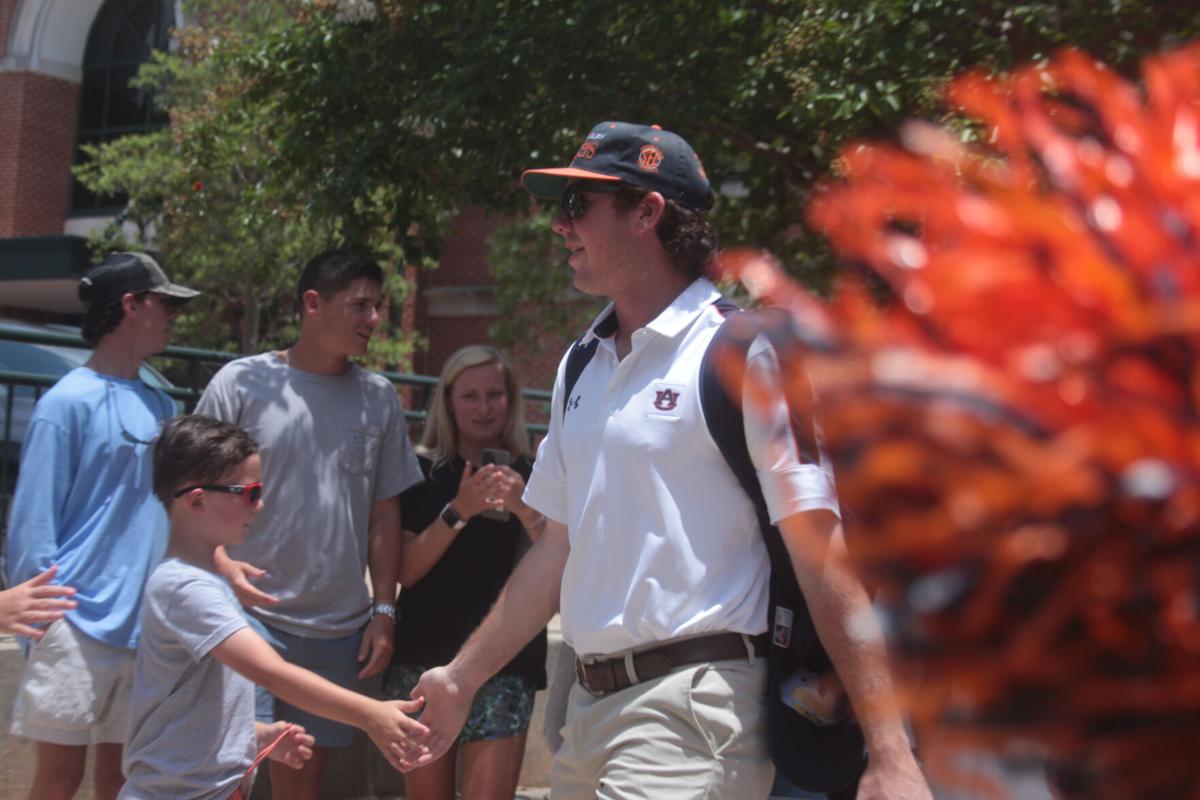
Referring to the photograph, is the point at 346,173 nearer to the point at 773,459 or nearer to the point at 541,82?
the point at 541,82

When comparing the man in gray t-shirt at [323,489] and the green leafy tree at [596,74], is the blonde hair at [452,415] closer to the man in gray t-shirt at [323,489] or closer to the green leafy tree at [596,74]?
the man in gray t-shirt at [323,489]

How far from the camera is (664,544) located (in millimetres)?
2816

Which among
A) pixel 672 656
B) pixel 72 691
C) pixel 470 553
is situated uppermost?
pixel 672 656

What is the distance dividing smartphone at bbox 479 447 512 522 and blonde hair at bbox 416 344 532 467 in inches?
9.1

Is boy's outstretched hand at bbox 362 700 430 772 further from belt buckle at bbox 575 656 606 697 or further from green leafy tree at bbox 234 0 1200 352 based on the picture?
green leafy tree at bbox 234 0 1200 352

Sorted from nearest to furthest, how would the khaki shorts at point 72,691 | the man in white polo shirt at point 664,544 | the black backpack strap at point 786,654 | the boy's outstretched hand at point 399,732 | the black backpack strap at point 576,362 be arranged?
1. the man in white polo shirt at point 664,544
2. the black backpack strap at point 786,654
3. the black backpack strap at point 576,362
4. the boy's outstretched hand at point 399,732
5. the khaki shorts at point 72,691

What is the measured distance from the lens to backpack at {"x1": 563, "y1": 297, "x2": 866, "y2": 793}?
2.75m

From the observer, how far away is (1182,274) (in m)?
0.71

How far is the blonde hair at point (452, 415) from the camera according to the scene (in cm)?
520

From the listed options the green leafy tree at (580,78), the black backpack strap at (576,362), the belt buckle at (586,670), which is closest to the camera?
the belt buckle at (586,670)

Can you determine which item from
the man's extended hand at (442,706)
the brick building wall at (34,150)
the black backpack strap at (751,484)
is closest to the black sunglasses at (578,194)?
the black backpack strap at (751,484)

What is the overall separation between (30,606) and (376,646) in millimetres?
1380

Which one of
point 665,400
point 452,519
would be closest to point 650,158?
point 665,400

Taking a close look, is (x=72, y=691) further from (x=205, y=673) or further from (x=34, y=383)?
(x=34, y=383)
